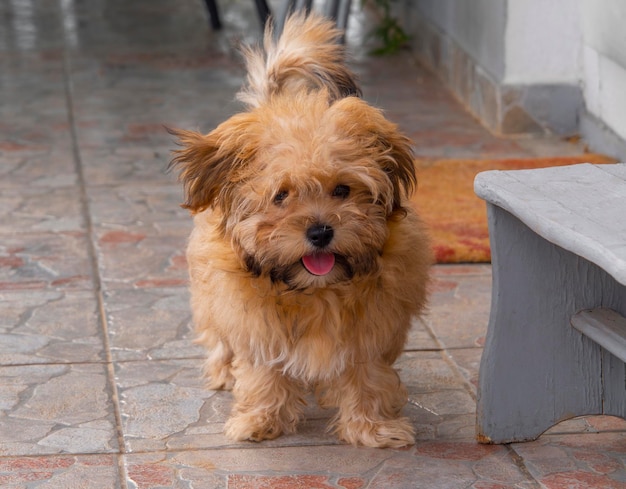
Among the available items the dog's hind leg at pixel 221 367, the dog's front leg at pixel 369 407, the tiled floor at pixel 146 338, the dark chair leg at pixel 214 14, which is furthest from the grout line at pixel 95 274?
the dark chair leg at pixel 214 14

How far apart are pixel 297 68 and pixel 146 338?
132 centimetres

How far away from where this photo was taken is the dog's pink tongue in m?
3.11

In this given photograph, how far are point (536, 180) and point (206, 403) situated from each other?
4.43 feet

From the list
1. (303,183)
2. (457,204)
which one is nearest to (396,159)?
(303,183)

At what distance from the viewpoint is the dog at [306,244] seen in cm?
307

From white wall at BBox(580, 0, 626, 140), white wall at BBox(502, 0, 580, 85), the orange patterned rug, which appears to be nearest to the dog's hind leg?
the orange patterned rug

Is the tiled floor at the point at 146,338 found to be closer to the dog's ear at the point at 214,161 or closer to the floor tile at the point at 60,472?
the floor tile at the point at 60,472

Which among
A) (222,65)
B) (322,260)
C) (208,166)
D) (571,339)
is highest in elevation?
(208,166)

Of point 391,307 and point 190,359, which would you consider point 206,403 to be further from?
point 391,307

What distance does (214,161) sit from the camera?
3.24 meters

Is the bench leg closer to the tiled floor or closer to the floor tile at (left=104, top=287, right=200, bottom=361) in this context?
the tiled floor

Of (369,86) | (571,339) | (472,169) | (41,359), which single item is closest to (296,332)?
(571,339)

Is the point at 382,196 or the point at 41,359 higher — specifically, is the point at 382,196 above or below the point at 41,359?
above

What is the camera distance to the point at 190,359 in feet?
13.6
